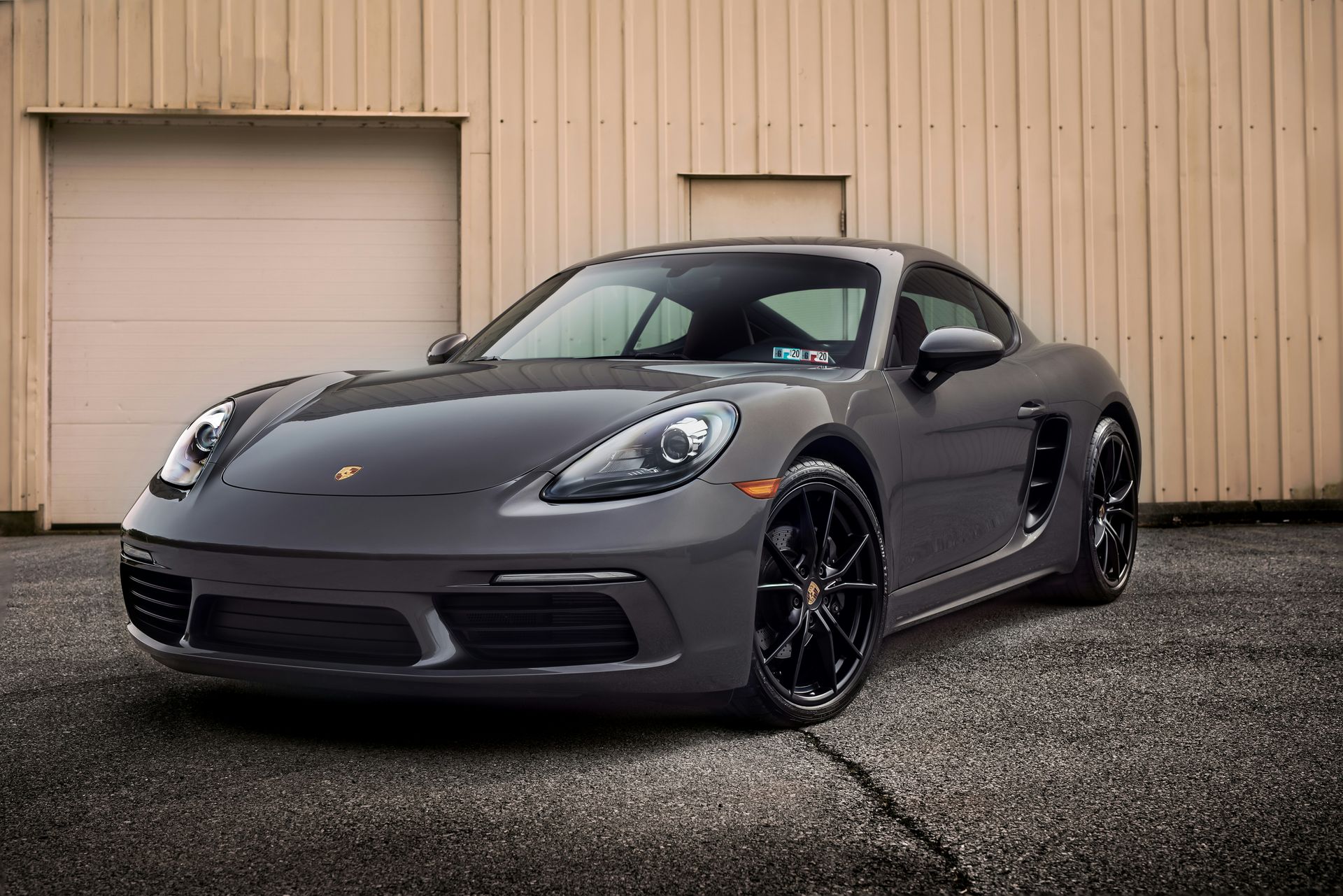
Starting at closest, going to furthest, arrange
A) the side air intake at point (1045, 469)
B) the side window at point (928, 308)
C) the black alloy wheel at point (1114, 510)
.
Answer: the side window at point (928, 308) < the side air intake at point (1045, 469) < the black alloy wheel at point (1114, 510)

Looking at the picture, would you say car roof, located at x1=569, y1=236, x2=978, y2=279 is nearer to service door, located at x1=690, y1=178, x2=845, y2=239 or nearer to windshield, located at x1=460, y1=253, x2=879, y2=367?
windshield, located at x1=460, y1=253, x2=879, y2=367

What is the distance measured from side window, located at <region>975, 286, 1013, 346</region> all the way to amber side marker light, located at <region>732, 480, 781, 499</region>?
6.07 feet

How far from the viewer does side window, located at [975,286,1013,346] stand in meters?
4.49

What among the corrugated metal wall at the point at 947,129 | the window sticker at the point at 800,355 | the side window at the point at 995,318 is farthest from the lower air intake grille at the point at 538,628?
the corrugated metal wall at the point at 947,129

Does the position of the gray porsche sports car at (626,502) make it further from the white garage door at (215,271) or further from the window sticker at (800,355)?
the white garage door at (215,271)

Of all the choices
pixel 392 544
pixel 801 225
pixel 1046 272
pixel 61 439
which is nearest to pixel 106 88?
pixel 61 439

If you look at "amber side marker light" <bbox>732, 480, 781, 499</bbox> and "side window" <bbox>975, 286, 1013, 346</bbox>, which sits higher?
"side window" <bbox>975, 286, 1013, 346</bbox>

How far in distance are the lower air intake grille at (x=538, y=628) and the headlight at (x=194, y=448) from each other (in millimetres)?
881

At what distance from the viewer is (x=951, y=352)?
3.46m

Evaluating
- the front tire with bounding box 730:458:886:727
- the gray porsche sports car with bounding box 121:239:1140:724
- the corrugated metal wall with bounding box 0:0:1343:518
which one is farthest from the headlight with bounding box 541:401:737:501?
the corrugated metal wall with bounding box 0:0:1343:518

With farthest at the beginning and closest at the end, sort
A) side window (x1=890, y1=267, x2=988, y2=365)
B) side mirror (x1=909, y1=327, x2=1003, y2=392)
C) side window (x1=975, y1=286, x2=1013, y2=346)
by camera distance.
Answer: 1. side window (x1=975, y1=286, x2=1013, y2=346)
2. side window (x1=890, y1=267, x2=988, y2=365)
3. side mirror (x1=909, y1=327, x2=1003, y2=392)

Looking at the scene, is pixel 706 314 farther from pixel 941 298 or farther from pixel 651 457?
pixel 651 457

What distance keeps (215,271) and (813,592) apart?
6335 millimetres

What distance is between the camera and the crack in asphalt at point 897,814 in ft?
6.62
